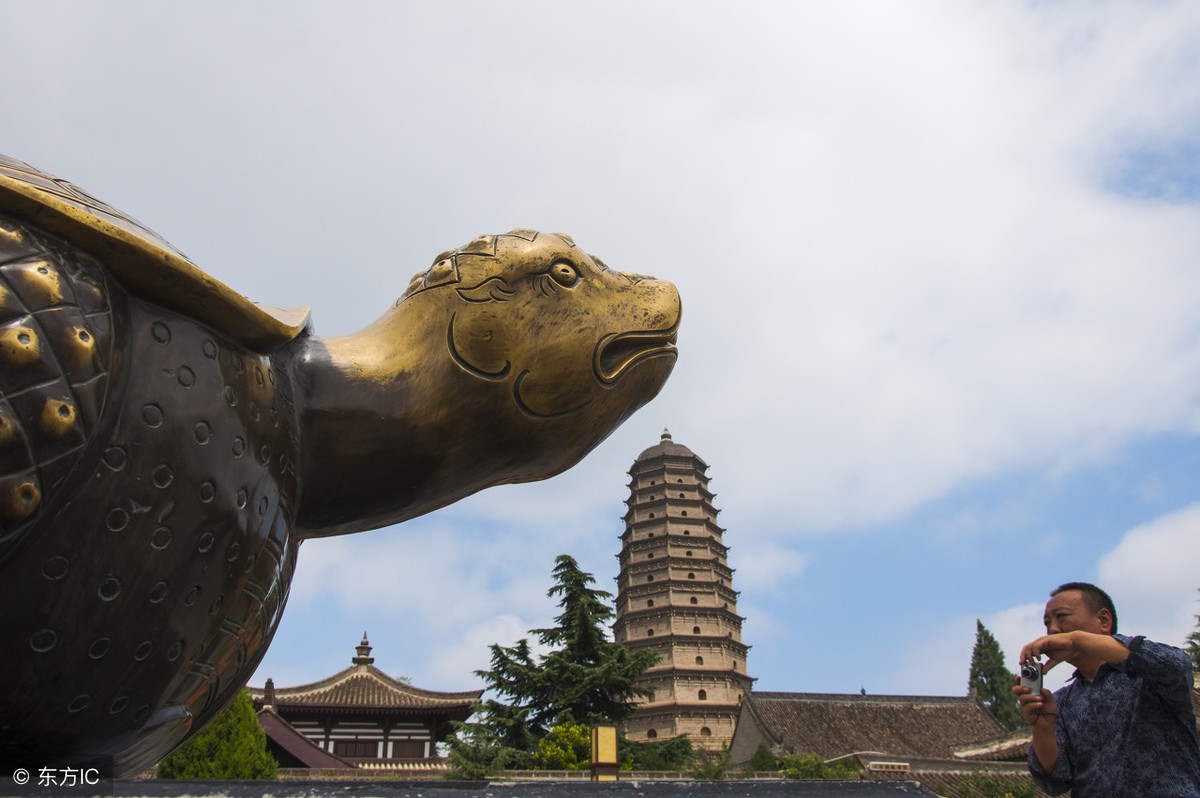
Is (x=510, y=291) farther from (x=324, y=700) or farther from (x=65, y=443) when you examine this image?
(x=324, y=700)

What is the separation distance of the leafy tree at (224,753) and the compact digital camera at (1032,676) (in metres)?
11.3

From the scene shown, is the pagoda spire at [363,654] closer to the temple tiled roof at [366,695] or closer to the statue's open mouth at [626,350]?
the temple tiled roof at [366,695]

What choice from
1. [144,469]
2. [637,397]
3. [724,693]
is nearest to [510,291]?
[637,397]

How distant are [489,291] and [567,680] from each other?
2133 centimetres

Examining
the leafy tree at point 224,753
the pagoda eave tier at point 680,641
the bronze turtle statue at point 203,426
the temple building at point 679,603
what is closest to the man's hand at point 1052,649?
the bronze turtle statue at point 203,426

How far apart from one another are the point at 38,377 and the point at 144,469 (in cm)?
23

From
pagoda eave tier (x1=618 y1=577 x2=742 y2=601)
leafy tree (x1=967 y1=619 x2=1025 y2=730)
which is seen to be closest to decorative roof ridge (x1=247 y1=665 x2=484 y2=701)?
pagoda eave tier (x1=618 y1=577 x2=742 y2=601)

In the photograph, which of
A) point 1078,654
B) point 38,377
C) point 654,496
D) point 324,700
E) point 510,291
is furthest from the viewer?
point 654,496

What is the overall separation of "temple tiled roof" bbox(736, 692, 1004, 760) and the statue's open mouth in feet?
93.6

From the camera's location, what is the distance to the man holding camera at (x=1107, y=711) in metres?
1.98

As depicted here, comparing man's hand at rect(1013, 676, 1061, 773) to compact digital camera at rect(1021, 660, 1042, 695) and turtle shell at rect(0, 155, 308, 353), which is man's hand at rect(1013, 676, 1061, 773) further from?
turtle shell at rect(0, 155, 308, 353)

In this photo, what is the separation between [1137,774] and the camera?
2.02 meters

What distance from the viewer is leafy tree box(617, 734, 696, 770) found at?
21.5 meters

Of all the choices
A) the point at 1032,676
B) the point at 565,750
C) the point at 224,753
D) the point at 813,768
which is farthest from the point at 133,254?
the point at 813,768
